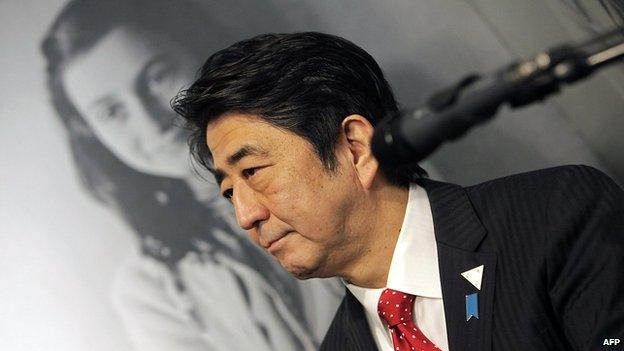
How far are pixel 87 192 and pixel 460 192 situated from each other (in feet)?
2.63

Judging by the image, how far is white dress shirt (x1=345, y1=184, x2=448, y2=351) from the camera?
1.50m

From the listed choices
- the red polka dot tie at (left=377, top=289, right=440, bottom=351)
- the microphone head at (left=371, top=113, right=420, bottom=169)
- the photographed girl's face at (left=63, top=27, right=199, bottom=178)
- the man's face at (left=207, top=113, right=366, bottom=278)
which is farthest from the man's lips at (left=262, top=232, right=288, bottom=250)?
the microphone head at (left=371, top=113, right=420, bottom=169)

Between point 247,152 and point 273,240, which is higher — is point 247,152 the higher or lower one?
the higher one

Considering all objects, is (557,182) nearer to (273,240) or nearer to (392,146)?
(273,240)

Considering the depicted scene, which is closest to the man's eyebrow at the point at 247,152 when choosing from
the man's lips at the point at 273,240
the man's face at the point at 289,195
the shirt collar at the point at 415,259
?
the man's face at the point at 289,195

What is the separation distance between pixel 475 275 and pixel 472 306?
0.18 ft

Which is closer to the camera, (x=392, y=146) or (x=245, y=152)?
(x=392, y=146)

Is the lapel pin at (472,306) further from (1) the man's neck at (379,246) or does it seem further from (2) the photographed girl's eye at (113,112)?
(2) the photographed girl's eye at (113,112)

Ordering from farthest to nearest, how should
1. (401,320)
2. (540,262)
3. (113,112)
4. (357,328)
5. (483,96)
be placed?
(113,112), (357,328), (401,320), (540,262), (483,96)

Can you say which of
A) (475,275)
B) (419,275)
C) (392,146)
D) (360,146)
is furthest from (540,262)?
(392,146)

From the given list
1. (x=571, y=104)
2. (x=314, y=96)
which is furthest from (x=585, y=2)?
(x=314, y=96)

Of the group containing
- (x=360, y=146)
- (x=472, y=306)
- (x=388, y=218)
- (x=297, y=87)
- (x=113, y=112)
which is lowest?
(x=472, y=306)

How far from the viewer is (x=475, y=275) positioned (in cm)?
144

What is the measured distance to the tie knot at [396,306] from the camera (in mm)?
1501
